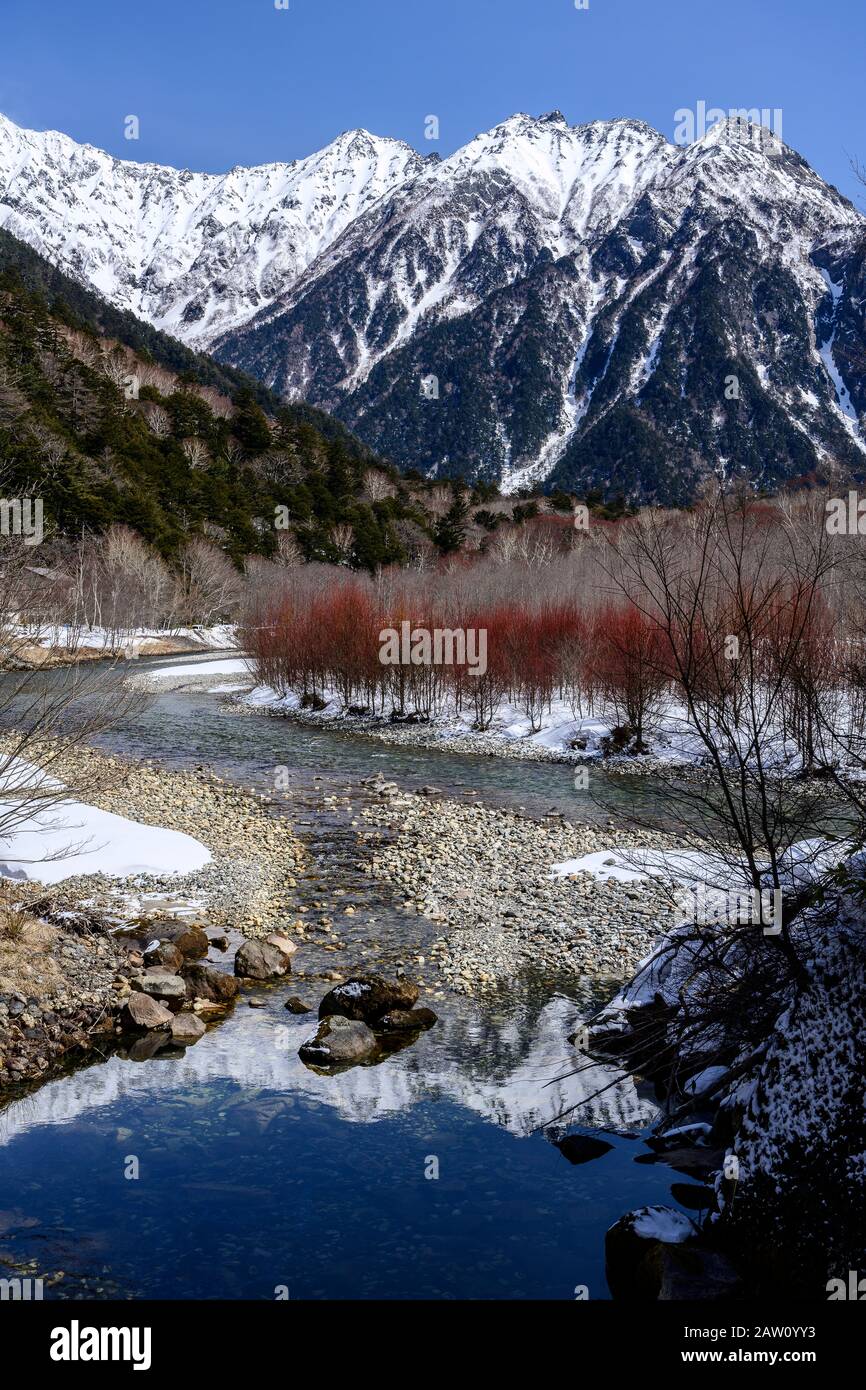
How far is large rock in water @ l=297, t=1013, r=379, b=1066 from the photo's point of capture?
8406 millimetres

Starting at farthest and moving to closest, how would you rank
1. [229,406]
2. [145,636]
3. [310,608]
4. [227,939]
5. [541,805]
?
1. [229,406]
2. [145,636]
3. [310,608]
4. [541,805]
5. [227,939]

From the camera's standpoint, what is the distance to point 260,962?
10352mm

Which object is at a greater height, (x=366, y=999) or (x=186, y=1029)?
(x=366, y=999)

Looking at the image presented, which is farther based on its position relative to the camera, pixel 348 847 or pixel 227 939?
pixel 348 847

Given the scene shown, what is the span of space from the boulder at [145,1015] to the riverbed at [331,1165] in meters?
0.51

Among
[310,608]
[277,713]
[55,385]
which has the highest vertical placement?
[55,385]

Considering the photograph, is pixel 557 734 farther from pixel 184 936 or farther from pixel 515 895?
pixel 184 936

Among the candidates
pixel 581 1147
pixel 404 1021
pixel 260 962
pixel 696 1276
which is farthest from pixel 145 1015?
pixel 696 1276

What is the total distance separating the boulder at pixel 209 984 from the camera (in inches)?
382

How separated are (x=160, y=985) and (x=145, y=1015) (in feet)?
1.86
